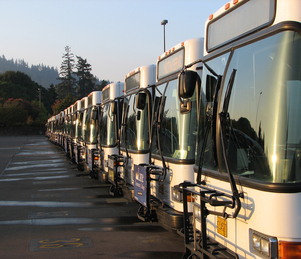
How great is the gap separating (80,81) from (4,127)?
103ft

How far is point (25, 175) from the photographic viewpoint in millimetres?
15758

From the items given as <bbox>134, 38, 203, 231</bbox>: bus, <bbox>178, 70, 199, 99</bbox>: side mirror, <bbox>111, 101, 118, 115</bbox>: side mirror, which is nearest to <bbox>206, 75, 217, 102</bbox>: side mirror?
<bbox>178, 70, 199, 99</bbox>: side mirror

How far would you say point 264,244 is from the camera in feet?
9.78

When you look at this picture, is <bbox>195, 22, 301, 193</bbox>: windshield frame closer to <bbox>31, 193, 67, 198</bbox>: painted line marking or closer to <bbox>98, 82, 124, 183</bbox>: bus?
<bbox>98, 82, 124, 183</bbox>: bus

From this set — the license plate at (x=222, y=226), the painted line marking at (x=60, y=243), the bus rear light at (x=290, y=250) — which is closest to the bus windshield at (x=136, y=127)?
the painted line marking at (x=60, y=243)

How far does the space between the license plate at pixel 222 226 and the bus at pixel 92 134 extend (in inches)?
350

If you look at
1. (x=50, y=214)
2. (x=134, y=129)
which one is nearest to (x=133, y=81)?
(x=134, y=129)

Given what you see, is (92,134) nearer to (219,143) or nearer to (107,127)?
(107,127)

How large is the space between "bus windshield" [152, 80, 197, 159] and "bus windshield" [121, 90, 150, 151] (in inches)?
41.1

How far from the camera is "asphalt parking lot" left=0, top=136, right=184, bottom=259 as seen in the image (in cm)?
577

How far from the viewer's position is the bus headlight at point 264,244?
2855 mm

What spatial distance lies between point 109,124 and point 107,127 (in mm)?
196

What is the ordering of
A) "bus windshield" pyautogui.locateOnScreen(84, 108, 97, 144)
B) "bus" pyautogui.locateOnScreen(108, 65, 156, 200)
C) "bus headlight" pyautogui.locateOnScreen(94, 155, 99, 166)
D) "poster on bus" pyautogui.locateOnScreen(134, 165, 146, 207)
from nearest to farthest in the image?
"poster on bus" pyautogui.locateOnScreen(134, 165, 146, 207)
"bus" pyautogui.locateOnScreen(108, 65, 156, 200)
"bus headlight" pyautogui.locateOnScreen(94, 155, 99, 166)
"bus windshield" pyautogui.locateOnScreen(84, 108, 97, 144)

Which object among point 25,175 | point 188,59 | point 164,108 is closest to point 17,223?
point 164,108
